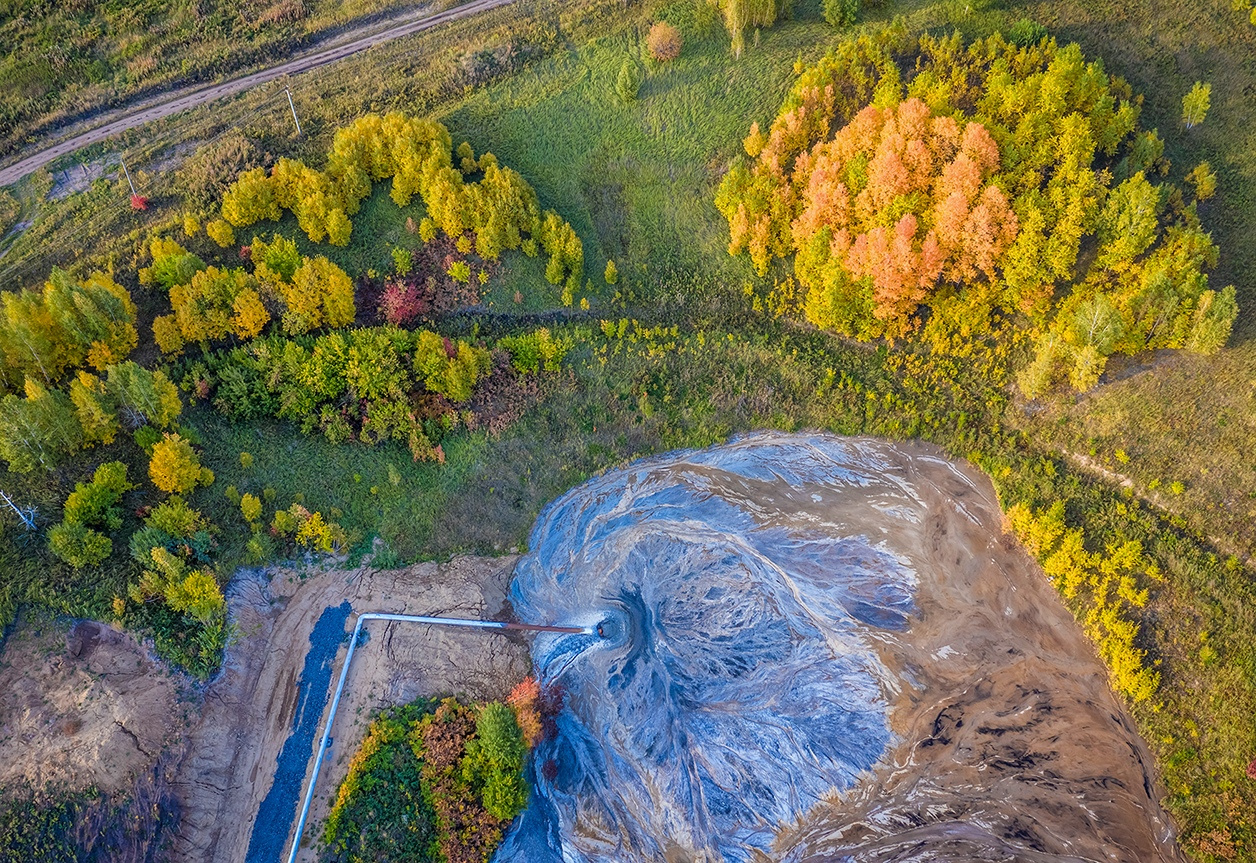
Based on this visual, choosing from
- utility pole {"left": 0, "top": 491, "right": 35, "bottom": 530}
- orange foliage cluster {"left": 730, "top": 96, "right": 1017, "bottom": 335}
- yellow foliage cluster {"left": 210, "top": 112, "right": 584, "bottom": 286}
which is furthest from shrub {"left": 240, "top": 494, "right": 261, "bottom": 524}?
orange foliage cluster {"left": 730, "top": 96, "right": 1017, "bottom": 335}

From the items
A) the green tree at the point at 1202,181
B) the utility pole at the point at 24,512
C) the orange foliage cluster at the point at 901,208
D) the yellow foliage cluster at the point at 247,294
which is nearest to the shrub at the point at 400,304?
the yellow foliage cluster at the point at 247,294

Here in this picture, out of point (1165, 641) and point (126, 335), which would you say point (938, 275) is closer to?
point (1165, 641)

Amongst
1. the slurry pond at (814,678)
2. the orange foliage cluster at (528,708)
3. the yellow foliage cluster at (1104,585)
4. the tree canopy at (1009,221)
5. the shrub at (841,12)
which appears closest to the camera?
the slurry pond at (814,678)

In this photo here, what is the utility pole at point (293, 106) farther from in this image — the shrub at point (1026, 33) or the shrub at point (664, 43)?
the shrub at point (1026, 33)

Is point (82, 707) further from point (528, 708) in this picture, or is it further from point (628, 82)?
point (628, 82)

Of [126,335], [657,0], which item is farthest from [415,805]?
[657,0]

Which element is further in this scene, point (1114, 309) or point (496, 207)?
point (496, 207)

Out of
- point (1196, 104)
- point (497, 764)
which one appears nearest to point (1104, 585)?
point (1196, 104)
